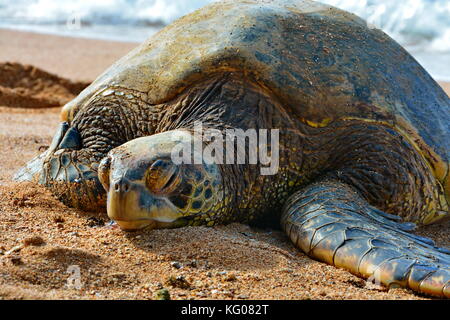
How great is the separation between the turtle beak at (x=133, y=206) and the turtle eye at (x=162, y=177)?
0.04 m

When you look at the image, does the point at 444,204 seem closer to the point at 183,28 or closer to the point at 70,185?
the point at 183,28

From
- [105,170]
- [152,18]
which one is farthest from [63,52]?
[105,170]

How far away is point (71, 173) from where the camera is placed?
373 centimetres

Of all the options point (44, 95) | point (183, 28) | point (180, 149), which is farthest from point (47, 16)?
point (180, 149)

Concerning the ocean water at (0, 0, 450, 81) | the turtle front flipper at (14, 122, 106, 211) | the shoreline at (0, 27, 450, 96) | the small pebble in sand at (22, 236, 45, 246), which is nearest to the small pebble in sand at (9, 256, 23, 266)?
the small pebble in sand at (22, 236, 45, 246)

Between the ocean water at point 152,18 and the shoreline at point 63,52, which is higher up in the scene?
the ocean water at point 152,18

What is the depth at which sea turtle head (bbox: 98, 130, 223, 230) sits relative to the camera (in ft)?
9.86

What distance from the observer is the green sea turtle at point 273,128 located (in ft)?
10.3

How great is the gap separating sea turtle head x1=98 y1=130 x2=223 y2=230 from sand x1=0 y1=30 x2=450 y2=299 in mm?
103

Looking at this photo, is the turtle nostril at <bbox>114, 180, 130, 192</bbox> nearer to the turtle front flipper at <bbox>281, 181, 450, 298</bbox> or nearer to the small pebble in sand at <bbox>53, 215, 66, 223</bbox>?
the small pebble in sand at <bbox>53, 215, 66, 223</bbox>

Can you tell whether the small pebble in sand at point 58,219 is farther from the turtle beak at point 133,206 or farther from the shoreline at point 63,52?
the shoreline at point 63,52

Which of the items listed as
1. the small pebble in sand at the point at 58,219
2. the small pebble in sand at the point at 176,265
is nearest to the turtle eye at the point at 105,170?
the small pebble in sand at the point at 58,219

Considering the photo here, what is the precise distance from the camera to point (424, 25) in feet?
46.2

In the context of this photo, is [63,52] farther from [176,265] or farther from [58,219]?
[176,265]
